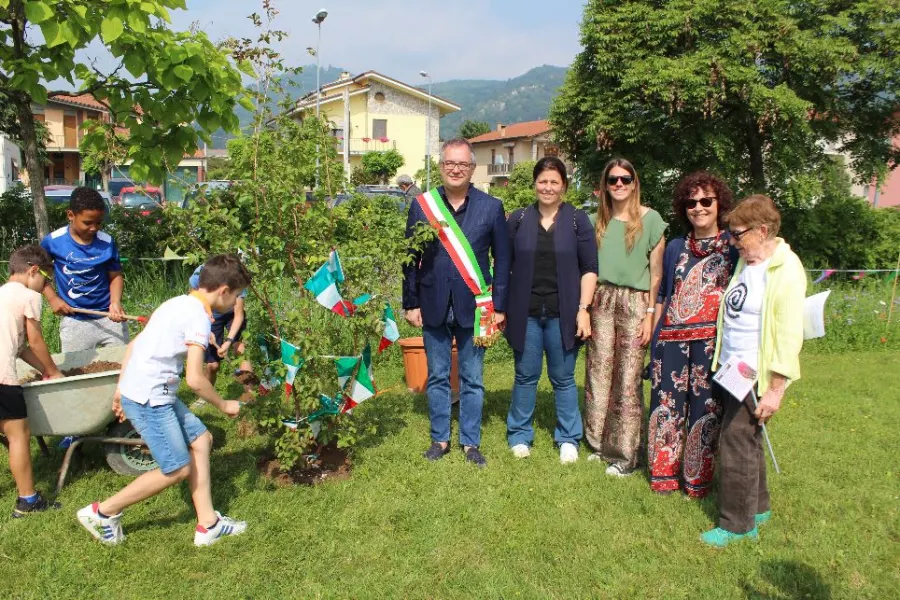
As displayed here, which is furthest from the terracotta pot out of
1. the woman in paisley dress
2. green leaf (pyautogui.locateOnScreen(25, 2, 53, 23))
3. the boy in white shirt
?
green leaf (pyautogui.locateOnScreen(25, 2, 53, 23))

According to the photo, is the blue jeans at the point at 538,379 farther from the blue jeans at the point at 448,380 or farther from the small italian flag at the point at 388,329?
the small italian flag at the point at 388,329

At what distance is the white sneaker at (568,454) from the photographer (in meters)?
4.48

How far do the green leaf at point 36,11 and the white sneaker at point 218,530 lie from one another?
3117mm

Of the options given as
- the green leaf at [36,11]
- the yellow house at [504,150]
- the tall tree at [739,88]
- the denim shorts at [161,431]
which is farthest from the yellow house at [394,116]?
the denim shorts at [161,431]

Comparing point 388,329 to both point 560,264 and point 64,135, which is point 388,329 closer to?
point 560,264

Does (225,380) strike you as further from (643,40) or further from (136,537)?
(643,40)

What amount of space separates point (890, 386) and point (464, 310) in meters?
4.79

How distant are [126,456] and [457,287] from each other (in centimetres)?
230

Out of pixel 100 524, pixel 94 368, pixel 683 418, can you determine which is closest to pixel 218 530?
pixel 100 524

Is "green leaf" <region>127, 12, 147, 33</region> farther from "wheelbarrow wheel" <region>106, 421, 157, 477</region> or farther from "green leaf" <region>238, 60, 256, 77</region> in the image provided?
"wheelbarrow wheel" <region>106, 421, 157, 477</region>

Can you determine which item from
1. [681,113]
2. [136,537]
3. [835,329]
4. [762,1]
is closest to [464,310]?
[136,537]

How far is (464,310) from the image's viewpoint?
166 inches

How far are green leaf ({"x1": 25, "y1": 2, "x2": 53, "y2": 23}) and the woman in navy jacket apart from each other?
10.1 ft

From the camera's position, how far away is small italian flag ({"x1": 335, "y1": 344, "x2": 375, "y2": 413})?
12.9 feet
